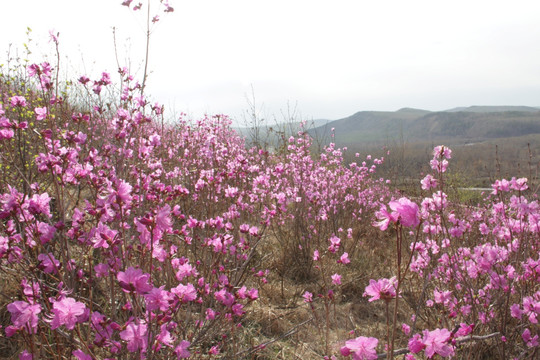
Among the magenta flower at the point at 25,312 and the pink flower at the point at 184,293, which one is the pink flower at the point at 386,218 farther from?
the magenta flower at the point at 25,312

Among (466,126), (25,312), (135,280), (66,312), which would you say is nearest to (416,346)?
(135,280)

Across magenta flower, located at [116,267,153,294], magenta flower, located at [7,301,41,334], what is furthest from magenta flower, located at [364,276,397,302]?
magenta flower, located at [7,301,41,334]

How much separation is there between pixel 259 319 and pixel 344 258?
128 centimetres

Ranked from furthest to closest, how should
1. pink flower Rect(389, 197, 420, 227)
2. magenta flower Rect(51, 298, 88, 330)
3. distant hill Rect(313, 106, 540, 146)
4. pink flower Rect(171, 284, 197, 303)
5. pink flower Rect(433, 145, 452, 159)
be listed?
1. distant hill Rect(313, 106, 540, 146)
2. pink flower Rect(433, 145, 452, 159)
3. pink flower Rect(171, 284, 197, 303)
4. magenta flower Rect(51, 298, 88, 330)
5. pink flower Rect(389, 197, 420, 227)

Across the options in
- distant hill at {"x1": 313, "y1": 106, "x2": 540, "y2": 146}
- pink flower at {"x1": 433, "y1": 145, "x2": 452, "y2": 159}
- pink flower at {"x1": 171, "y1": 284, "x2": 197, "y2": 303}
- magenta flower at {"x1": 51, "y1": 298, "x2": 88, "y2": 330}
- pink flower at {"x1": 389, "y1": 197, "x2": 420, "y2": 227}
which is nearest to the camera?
pink flower at {"x1": 389, "y1": 197, "x2": 420, "y2": 227}

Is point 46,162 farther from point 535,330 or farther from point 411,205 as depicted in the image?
point 535,330

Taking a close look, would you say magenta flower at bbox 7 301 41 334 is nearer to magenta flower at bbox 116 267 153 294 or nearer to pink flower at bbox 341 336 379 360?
magenta flower at bbox 116 267 153 294

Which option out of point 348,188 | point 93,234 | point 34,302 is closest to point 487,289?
point 93,234

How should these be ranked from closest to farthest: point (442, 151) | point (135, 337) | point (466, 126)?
point (135, 337)
point (442, 151)
point (466, 126)

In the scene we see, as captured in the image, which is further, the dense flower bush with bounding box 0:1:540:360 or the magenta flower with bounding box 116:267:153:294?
the dense flower bush with bounding box 0:1:540:360

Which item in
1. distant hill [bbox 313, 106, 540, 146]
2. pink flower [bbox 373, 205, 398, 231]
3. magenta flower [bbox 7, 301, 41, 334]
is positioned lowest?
magenta flower [bbox 7, 301, 41, 334]

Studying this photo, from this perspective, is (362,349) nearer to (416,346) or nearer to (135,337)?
(416,346)

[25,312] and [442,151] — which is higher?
[442,151]

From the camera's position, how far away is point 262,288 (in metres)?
3.83
